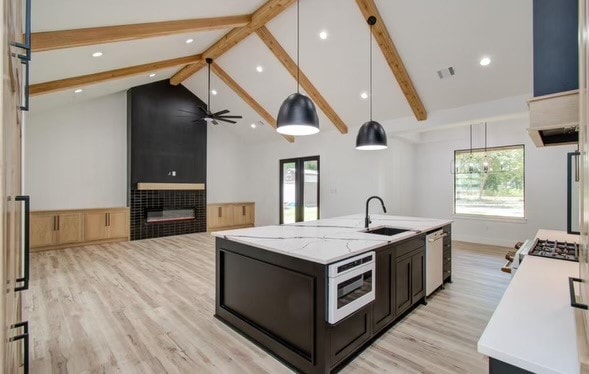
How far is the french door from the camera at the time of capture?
7988mm

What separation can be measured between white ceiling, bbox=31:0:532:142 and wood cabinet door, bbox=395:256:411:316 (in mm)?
3288

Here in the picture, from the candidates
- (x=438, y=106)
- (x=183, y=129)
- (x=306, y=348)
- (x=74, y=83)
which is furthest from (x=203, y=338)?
(x=183, y=129)

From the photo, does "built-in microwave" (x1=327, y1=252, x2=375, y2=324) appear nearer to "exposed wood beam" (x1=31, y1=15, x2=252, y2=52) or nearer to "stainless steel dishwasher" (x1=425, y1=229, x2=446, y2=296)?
"stainless steel dishwasher" (x1=425, y1=229, x2=446, y2=296)

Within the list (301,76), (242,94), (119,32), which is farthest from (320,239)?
(242,94)

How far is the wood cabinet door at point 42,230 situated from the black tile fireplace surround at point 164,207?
148 cm

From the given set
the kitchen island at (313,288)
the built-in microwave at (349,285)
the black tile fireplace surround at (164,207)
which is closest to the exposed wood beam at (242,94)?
the black tile fireplace surround at (164,207)

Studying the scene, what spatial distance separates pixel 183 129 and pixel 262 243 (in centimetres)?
645

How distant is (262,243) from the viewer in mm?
2359

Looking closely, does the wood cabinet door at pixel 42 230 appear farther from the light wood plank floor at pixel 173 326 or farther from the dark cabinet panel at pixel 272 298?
the dark cabinet panel at pixel 272 298

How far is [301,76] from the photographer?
5680mm

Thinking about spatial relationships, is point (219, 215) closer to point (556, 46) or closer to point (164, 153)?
point (164, 153)

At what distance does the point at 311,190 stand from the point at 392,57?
4315mm

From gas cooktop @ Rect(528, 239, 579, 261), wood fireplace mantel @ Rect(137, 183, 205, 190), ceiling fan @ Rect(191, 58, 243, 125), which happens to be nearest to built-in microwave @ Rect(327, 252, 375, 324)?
gas cooktop @ Rect(528, 239, 579, 261)

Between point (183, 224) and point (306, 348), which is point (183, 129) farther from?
point (306, 348)
